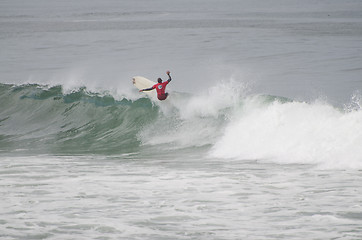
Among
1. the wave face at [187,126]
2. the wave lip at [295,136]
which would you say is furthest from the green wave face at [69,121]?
the wave lip at [295,136]

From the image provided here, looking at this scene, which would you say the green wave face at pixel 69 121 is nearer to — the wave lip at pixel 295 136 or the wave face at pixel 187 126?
the wave face at pixel 187 126

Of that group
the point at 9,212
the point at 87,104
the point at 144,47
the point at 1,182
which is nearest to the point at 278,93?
the point at 87,104

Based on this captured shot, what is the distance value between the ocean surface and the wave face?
0.17 ft

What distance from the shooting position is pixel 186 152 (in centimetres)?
1617

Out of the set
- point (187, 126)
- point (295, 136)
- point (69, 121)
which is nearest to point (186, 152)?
point (187, 126)

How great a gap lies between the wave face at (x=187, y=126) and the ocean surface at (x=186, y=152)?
2.0 inches

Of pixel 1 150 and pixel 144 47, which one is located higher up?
pixel 144 47

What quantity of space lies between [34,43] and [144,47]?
1137cm

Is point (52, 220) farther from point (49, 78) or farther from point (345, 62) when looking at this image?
point (345, 62)

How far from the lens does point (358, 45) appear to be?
1694 inches

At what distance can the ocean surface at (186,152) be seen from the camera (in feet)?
29.2

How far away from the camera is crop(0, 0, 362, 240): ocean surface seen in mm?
8898

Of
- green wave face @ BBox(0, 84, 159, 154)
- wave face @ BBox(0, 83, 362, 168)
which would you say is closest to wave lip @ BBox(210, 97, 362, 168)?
wave face @ BBox(0, 83, 362, 168)

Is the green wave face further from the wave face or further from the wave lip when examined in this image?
the wave lip
